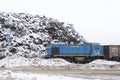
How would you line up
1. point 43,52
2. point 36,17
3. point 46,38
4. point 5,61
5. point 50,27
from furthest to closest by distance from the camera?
point 36,17, point 50,27, point 46,38, point 43,52, point 5,61

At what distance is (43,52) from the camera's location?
65.8 meters

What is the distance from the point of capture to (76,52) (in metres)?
56.1

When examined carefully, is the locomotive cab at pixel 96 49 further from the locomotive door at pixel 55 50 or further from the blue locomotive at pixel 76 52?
the locomotive door at pixel 55 50

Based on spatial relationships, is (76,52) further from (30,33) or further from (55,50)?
(30,33)

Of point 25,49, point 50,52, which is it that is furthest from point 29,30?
point 50,52

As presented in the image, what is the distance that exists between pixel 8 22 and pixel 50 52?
2217 centimetres

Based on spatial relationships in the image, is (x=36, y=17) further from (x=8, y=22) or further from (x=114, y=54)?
(x=114, y=54)

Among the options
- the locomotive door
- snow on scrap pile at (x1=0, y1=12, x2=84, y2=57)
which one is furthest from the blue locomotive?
snow on scrap pile at (x1=0, y1=12, x2=84, y2=57)

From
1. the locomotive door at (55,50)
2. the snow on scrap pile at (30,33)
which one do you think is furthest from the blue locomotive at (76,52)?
the snow on scrap pile at (30,33)

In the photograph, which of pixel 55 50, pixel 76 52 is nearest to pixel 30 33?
pixel 55 50

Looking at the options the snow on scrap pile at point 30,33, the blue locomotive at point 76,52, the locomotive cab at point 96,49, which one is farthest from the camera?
the snow on scrap pile at point 30,33

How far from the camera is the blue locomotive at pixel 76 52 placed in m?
Result: 55.7

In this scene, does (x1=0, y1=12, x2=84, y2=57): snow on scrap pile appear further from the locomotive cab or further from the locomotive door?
the locomotive cab

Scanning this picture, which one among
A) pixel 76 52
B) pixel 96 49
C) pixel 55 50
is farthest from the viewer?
pixel 96 49
